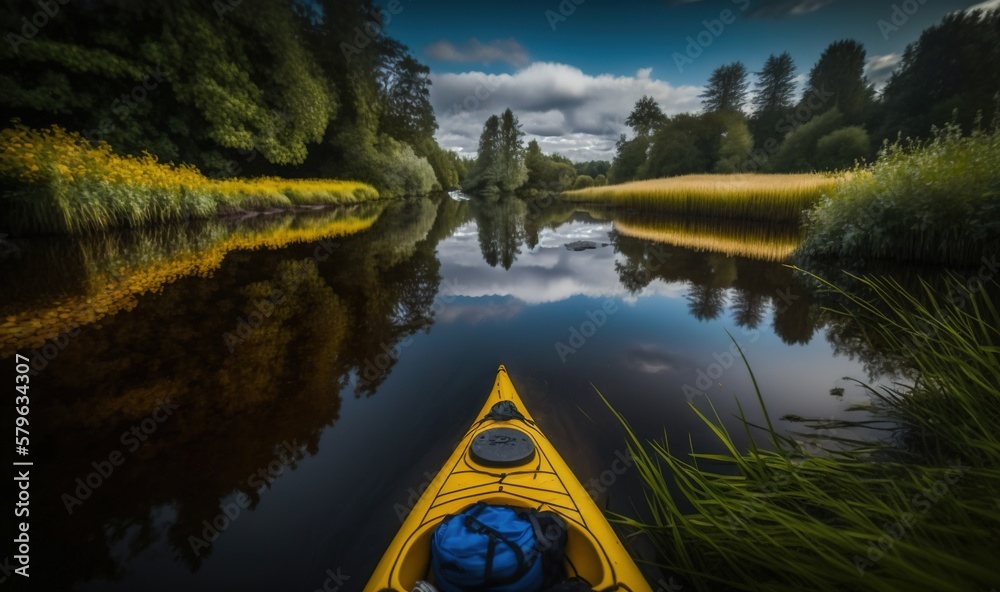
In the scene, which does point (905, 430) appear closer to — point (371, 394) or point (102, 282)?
point (371, 394)

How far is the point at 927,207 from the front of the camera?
5391mm

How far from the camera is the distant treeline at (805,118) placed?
25547 mm

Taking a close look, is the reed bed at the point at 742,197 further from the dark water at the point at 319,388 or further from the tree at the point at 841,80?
the tree at the point at 841,80

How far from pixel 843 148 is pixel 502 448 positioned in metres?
38.2

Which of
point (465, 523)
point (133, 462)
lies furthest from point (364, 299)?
point (465, 523)

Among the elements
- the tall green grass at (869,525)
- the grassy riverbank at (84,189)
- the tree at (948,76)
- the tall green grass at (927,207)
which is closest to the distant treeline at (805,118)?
the tree at (948,76)

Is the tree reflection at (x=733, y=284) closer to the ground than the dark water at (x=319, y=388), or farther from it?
farther from it

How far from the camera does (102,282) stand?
5.37 m

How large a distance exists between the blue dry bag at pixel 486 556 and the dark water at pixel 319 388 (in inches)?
25.6

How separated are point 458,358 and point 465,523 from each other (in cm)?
259

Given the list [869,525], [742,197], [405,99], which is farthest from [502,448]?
[405,99]

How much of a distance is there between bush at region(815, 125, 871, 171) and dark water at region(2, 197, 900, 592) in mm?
30067

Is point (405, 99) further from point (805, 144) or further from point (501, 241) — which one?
point (805, 144)

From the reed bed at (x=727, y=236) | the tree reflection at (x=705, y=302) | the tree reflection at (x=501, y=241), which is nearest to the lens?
the tree reflection at (x=705, y=302)
